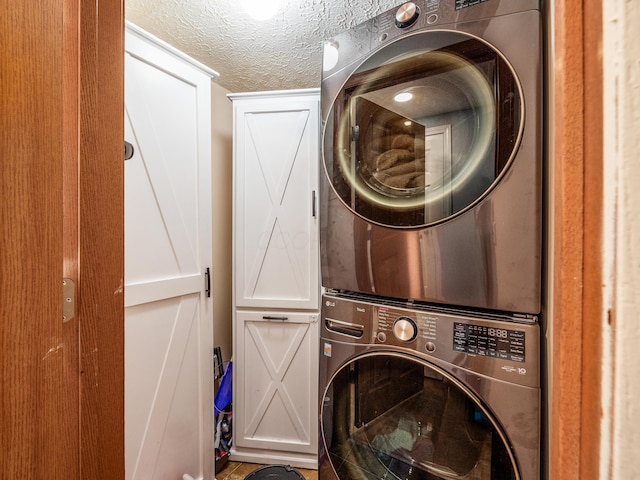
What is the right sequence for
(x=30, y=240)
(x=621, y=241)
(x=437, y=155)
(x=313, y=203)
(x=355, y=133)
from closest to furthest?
(x=621, y=241), (x=30, y=240), (x=437, y=155), (x=355, y=133), (x=313, y=203)

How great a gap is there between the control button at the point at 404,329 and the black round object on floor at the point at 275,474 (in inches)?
47.0

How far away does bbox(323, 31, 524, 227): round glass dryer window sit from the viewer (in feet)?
2.72

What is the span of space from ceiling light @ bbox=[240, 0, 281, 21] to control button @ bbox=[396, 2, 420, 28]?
67 cm

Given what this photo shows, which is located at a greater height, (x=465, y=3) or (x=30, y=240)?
(x=465, y=3)

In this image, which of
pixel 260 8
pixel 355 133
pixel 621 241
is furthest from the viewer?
pixel 260 8

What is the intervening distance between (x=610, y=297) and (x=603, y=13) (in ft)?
0.79

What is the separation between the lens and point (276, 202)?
1912 millimetres

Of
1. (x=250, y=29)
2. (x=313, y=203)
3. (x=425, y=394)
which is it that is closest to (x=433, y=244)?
(x=425, y=394)

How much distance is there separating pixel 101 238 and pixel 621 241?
2.76 ft

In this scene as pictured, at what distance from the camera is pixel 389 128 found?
1.05m

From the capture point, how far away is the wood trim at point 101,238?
2.12 ft

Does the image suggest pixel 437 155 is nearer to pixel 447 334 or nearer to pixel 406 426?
pixel 447 334

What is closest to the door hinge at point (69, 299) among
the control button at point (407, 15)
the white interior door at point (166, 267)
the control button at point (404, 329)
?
the white interior door at point (166, 267)

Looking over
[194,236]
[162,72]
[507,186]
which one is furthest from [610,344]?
[162,72]
